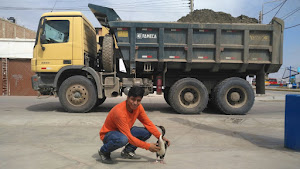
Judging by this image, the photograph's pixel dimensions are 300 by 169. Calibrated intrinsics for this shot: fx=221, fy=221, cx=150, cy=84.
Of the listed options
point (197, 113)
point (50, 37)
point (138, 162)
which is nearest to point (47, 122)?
point (50, 37)

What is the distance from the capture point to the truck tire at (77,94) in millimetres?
7395

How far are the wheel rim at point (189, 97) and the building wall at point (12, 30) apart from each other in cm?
1999

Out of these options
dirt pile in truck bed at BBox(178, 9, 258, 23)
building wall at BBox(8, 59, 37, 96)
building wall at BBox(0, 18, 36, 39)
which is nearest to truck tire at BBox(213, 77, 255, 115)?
dirt pile in truck bed at BBox(178, 9, 258, 23)

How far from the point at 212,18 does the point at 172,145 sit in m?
5.73

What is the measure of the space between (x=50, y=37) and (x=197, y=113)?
562cm

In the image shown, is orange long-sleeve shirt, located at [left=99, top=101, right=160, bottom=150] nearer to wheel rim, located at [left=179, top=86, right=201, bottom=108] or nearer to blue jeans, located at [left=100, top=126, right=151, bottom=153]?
blue jeans, located at [left=100, top=126, right=151, bottom=153]

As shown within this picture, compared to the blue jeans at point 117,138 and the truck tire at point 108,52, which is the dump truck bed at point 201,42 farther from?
the blue jeans at point 117,138

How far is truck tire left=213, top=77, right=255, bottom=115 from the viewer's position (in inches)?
297

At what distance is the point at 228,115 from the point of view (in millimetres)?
7617

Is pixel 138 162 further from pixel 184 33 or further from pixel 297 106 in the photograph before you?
pixel 184 33

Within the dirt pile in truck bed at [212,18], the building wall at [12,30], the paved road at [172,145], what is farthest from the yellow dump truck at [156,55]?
the building wall at [12,30]

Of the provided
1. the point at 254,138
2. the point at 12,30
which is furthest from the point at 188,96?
the point at 12,30

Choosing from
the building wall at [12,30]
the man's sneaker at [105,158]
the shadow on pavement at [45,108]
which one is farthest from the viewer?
the building wall at [12,30]

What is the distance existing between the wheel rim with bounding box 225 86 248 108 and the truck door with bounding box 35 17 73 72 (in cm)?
553
